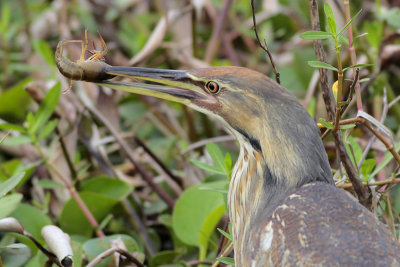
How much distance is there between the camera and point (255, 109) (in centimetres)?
170

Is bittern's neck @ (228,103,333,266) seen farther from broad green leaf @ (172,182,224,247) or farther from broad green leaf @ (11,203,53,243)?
broad green leaf @ (11,203,53,243)

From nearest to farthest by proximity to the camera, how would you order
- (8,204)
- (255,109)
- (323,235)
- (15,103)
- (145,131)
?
(323,235), (255,109), (8,204), (15,103), (145,131)

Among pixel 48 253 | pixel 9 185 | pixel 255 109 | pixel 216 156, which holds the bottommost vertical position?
pixel 48 253

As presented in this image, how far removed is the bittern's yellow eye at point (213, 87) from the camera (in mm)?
1743

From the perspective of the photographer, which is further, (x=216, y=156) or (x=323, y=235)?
(x=216, y=156)

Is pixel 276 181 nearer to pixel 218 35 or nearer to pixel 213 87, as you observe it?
pixel 213 87

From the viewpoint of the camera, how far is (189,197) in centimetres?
235

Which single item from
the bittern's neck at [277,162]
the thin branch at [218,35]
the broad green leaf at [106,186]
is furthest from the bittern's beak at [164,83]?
the thin branch at [218,35]

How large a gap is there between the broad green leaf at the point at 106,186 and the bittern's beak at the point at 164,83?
31.6 inches

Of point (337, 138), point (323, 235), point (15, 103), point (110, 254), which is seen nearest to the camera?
point (323, 235)

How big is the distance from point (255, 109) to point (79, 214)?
3.12ft

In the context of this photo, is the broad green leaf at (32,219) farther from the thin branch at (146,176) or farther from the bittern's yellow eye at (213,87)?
the bittern's yellow eye at (213,87)

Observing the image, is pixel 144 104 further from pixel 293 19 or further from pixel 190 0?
pixel 293 19

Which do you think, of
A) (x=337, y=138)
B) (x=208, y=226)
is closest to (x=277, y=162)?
(x=337, y=138)
